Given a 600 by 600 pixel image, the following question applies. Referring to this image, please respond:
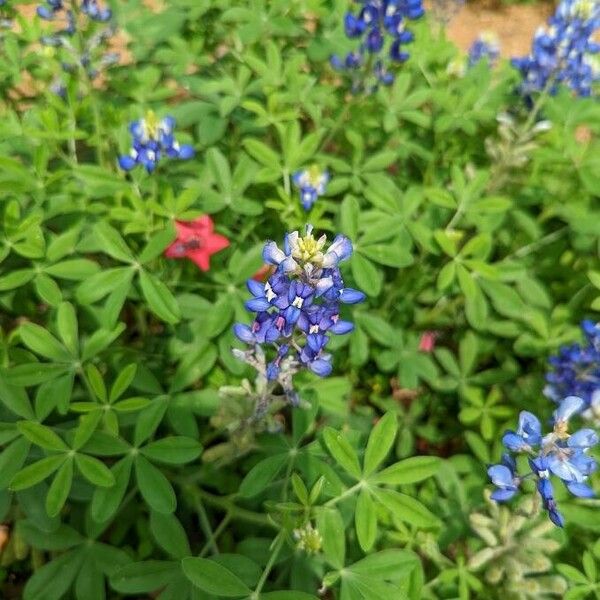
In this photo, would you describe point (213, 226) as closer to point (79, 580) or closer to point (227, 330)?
point (227, 330)

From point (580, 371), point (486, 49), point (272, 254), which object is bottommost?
point (580, 371)

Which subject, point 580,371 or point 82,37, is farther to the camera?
point 82,37

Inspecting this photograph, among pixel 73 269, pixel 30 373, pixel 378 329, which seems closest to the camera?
pixel 30 373

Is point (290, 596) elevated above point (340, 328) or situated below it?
below

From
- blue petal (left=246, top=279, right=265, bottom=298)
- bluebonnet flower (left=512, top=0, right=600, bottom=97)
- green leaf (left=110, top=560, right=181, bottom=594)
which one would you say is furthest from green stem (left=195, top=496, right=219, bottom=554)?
bluebonnet flower (left=512, top=0, right=600, bottom=97)

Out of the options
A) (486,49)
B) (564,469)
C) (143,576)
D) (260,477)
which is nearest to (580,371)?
(564,469)

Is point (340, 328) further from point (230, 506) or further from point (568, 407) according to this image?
point (230, 506)

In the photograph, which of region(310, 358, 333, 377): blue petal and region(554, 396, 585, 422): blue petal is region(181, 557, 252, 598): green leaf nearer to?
region(310, 358, 333, 377): blue petal
